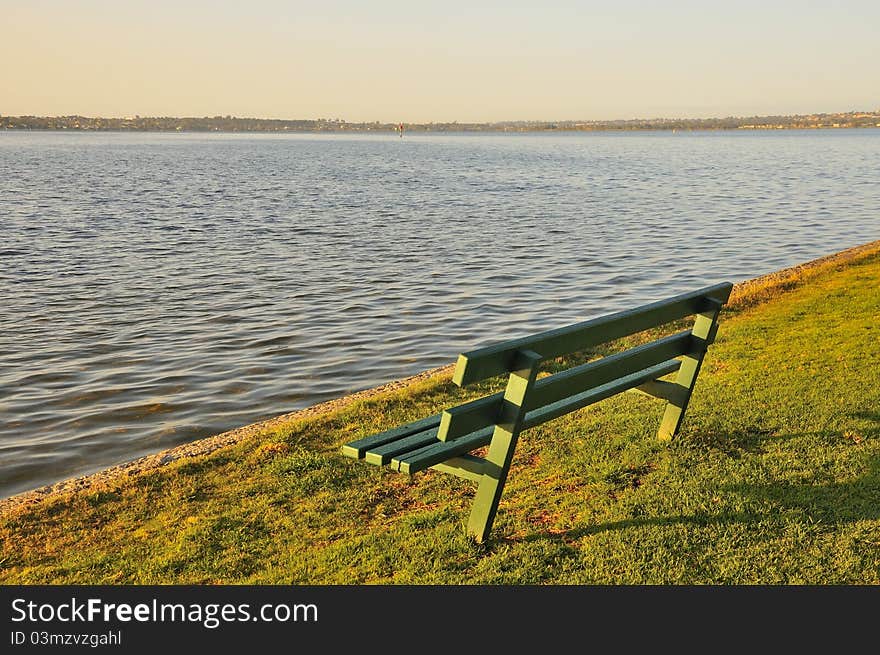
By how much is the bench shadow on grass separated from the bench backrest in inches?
29.7

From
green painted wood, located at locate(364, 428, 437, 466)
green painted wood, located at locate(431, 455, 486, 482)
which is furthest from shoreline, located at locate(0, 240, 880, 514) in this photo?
green painted wood, located at locate(431, 455, 486, 482)

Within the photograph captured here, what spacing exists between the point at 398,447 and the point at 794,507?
244 centimetres

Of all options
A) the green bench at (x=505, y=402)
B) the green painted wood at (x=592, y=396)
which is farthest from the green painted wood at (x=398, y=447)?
the green painted wood at (x=592, y=396)

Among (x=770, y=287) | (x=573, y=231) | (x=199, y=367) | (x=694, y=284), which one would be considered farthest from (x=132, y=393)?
(x=573, y=231)

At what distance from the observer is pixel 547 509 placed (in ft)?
17.3

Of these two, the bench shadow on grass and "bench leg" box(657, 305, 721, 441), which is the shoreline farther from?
the bench shadow on grass

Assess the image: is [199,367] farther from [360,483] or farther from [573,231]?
[573,231]

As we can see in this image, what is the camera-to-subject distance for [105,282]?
16.5 metres

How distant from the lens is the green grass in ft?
14.9

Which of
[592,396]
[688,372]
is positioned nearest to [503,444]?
[592,396]

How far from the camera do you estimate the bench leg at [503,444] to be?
4461 millimetres

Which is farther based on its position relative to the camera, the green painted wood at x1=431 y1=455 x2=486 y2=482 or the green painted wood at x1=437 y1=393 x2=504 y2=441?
the green painted wood at x1=431 y1=455 x2=486 y2=482

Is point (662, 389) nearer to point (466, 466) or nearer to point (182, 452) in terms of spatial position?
point (466, 466)

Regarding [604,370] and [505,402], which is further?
[604,370]
